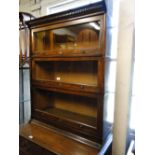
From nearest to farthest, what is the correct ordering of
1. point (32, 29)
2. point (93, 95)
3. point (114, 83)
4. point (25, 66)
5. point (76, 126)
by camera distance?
point (93, 95)
point (76, 126)
point (114, 83)
point (32, 29)
point (25, 66)

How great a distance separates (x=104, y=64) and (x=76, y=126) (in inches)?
26.2

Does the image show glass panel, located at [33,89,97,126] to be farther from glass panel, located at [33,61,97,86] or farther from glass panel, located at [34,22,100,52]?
glass panel, located at [34,22,100,52]

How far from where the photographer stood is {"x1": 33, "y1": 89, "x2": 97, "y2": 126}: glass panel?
1.59 meters

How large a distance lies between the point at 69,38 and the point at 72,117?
85cm

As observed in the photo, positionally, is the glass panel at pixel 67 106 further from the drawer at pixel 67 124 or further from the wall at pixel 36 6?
the wall at pixel 36 6

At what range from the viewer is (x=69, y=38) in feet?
5.15

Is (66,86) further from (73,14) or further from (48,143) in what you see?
(73,14)

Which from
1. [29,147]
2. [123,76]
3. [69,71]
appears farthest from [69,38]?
[29,147]

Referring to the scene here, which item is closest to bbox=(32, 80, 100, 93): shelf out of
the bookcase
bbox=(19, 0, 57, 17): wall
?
the bookcase

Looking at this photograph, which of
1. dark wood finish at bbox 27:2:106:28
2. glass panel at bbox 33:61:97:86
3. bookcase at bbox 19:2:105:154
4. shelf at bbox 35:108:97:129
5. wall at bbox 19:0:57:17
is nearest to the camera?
dark wood finish at bbox 27:2:106:28

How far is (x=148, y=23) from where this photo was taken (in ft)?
1.75

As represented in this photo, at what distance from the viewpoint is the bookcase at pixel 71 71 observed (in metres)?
1.28

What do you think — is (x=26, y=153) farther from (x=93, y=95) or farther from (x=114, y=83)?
(x=114, y=83)

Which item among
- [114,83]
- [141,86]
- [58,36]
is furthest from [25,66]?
[141,86]
